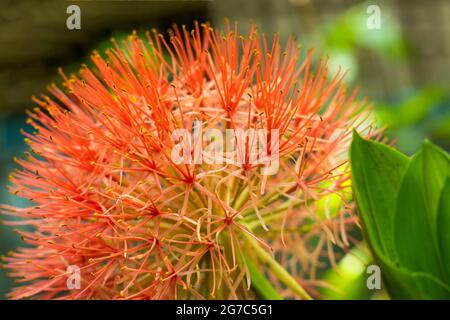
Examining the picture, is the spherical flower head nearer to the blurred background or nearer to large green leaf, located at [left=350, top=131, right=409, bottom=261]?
large green leaf, located at [left=350, top=131, right=409, bottom=261]

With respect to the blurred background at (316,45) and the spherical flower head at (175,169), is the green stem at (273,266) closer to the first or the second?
the spherical flower head at (175,169)

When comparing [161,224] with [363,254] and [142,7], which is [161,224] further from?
[142,7]

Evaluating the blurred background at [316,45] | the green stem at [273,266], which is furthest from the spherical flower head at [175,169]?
the blurred background at [316,45]

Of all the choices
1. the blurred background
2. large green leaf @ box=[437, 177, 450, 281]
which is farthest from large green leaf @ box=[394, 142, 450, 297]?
the blurred background

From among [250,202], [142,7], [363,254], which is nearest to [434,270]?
[250,202]

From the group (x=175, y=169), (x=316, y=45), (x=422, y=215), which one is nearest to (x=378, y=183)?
(x=422, y=215)

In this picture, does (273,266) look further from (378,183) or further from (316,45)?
(316,45)
